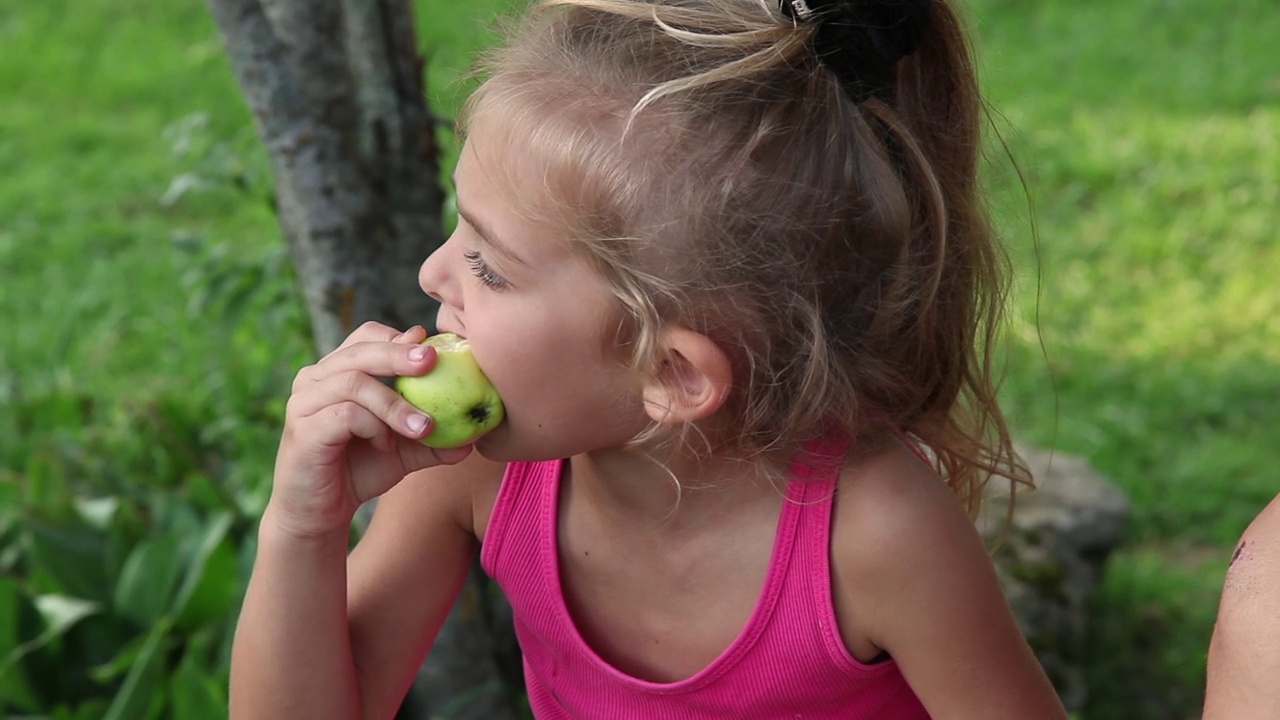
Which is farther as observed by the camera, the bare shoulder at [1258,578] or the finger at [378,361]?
the finger at [378,361]

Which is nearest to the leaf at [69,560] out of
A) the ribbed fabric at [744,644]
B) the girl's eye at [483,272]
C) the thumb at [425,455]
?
the ribbed fabric at [744,644]

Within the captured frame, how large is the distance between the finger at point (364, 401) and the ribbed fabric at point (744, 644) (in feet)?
1.04

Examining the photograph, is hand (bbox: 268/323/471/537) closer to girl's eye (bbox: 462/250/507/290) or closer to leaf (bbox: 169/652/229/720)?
girl's eye (bbox: 462/250/507/290)

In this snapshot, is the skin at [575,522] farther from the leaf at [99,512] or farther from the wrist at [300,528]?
the leaf at [99,512]

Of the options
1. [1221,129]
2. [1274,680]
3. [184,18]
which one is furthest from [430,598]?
[184,18]

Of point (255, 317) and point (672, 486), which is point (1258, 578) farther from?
point (255, 317)

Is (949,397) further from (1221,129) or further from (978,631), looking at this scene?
(1221,129)

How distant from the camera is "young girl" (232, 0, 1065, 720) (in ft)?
5.39

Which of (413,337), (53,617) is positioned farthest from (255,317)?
(413,337)

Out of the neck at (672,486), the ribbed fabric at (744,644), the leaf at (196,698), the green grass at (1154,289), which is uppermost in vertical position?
the neck at (672,486)

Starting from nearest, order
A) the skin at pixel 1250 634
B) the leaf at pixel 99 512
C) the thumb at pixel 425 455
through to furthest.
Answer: the skin at pixel 1250 634 → the thumb at pixel 425 455 → the leaf at pixel 99 512

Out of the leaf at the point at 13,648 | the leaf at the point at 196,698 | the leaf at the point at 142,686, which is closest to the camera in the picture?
the leaf at the point at 196,698

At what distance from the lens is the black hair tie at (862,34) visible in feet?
5.39

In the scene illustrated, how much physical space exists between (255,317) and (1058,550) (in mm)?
1944
